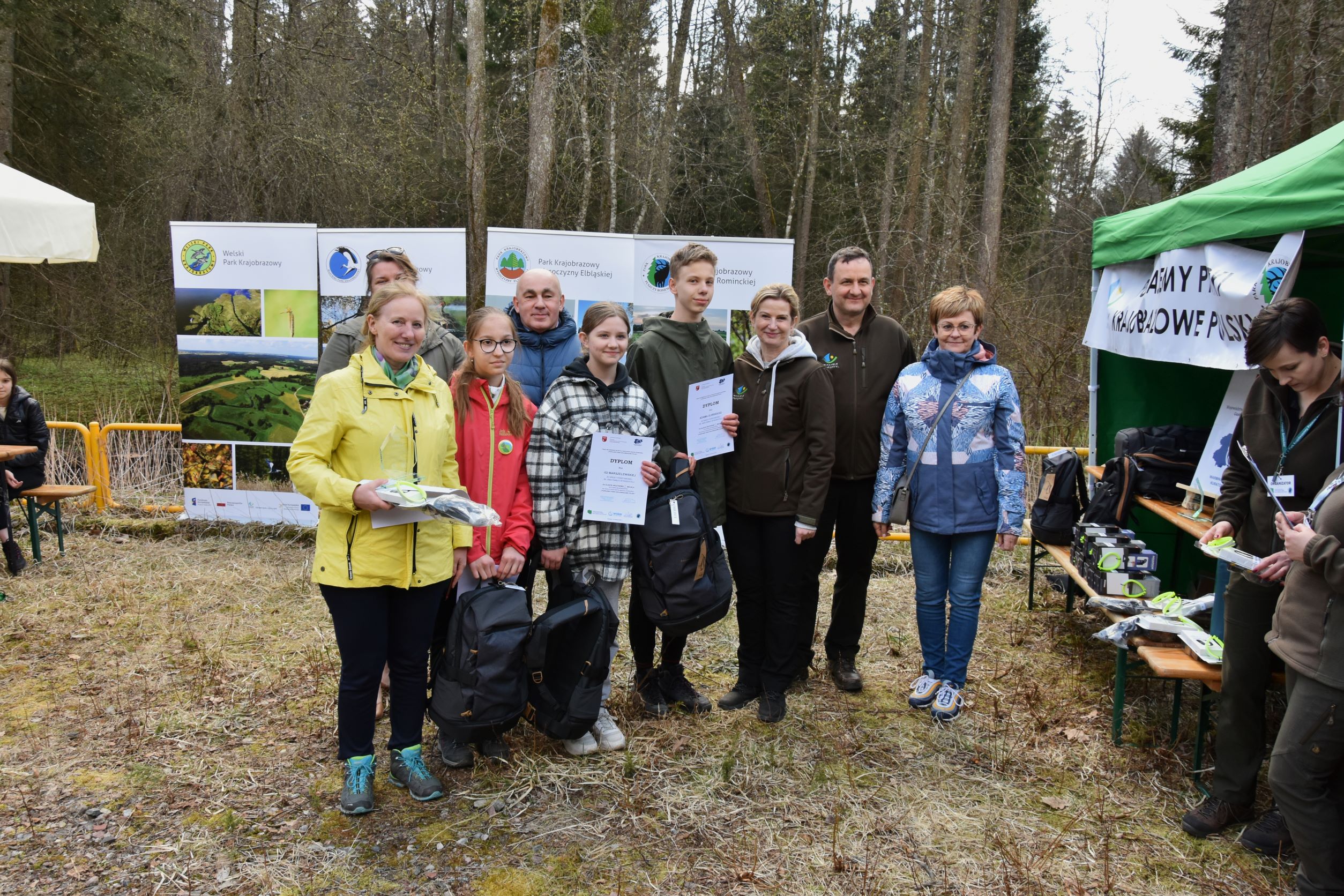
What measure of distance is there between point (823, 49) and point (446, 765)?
1660 cm

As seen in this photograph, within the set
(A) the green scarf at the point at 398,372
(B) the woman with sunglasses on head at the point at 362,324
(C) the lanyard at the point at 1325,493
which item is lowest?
(C) the lanyard at the point at 1325,493

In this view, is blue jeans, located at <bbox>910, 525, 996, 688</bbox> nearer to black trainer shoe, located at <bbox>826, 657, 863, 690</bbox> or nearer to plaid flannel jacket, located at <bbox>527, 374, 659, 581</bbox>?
black trainer shoe, located at <bbox>826, 657, 863, 690</bbox>

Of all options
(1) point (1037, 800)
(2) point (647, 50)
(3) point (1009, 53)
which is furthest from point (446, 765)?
(2) point (647, 50)

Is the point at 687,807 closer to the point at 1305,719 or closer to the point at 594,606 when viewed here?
the point at 594,606

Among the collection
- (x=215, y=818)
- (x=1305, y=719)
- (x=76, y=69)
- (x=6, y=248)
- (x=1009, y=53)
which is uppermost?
(x=1009, y=53)

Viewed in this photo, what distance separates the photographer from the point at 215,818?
3186 millimetres

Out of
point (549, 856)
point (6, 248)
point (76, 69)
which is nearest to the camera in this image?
point (549, 856)

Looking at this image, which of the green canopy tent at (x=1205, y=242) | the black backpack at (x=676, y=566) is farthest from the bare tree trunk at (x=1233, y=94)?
the black backpack at (x=676, y=566)

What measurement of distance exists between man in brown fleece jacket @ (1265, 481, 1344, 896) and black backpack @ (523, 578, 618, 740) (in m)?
2.22

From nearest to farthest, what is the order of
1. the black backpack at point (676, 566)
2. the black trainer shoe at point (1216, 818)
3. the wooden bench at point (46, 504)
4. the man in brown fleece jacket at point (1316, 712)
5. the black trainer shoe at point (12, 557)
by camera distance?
the man in brown fleece jacket at point (1316, 712), the black trainer shoe at point (1216, 818), the black backpack at point (676, 566), the black trainer shoe at point (12, 557), the wooden bench at point (46, 504)

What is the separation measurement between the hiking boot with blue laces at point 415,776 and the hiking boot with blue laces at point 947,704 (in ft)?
7.20

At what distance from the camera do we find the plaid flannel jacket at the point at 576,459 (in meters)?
3.35

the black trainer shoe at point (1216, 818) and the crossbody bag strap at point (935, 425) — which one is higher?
the crossbody bag strap at point (935, 425)

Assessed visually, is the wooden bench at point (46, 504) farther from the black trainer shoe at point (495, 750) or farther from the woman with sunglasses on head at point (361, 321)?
the black trainer shoe at point (495, 750)
